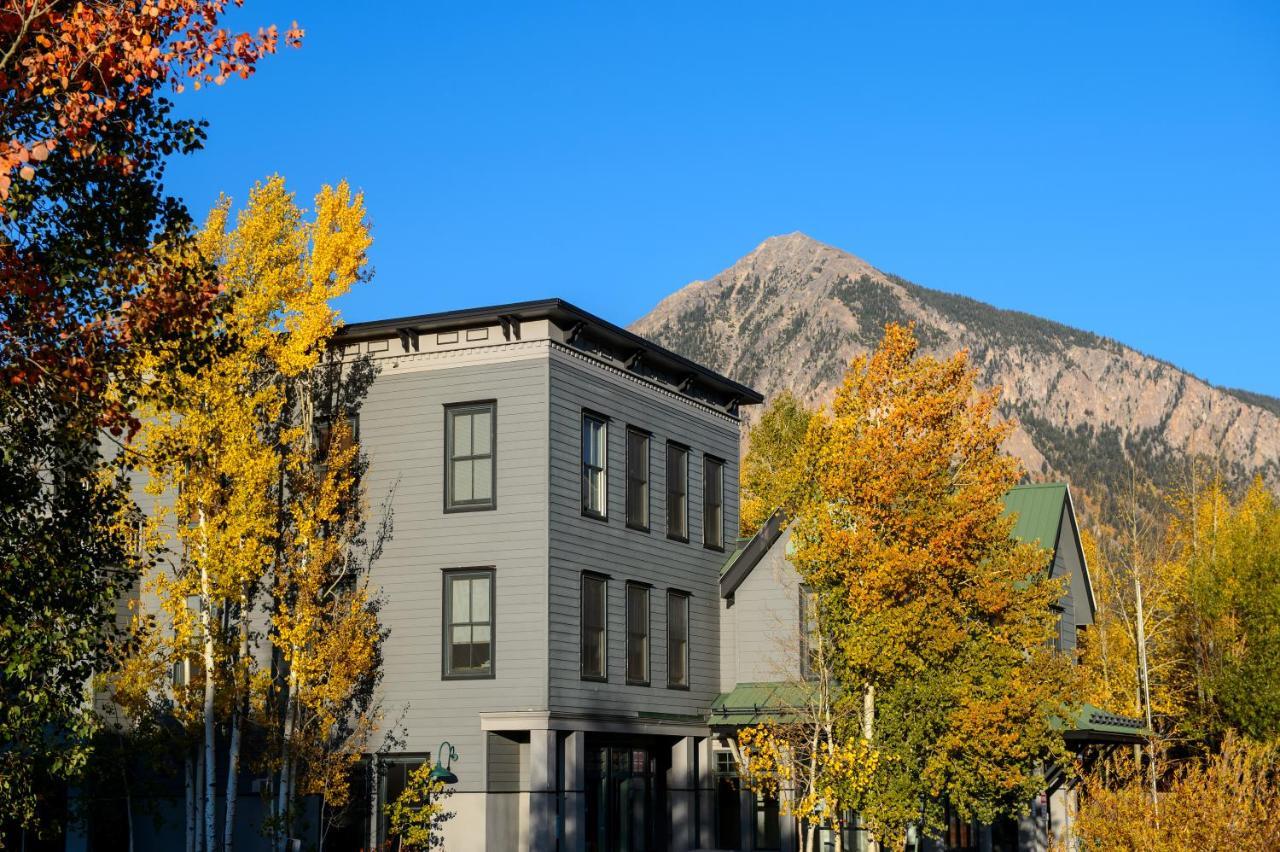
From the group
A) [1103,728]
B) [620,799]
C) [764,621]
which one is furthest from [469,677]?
[1103,728]

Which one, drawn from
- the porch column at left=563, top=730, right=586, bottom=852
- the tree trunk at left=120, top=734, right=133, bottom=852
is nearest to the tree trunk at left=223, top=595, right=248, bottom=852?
the tree trunk at left=120, top=734, right=133, bottom=852

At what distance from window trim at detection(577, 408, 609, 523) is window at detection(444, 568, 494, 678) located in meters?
2.76

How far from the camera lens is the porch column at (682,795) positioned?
117ft

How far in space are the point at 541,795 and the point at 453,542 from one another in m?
5.54

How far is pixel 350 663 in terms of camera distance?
29.3m

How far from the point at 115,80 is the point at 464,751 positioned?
1856 centimetres

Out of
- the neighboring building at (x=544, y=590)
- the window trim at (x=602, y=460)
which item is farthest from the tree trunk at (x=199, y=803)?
the window trim at (x=602, y=460)

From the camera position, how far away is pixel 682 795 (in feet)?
117

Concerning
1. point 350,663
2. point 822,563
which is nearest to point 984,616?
point 822,563

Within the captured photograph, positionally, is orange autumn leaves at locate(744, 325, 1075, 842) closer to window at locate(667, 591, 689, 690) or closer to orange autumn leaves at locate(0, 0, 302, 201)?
window at locate(667, 591, 689, 690)

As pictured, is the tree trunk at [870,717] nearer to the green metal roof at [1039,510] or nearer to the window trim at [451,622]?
the window trim at [451,622]

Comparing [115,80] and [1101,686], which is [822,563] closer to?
[115,80]

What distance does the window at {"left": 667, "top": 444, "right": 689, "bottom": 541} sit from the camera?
36.2 m

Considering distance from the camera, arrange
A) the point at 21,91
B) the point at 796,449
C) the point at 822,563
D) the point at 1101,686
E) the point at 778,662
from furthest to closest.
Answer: the point at 796,449 < the point at 1101,686 < the point at 778,662 < the point at 822,563 < the point at 21,91
